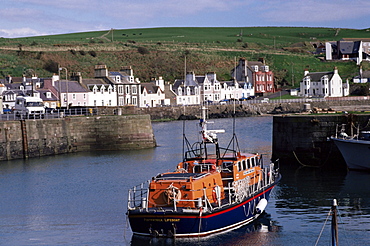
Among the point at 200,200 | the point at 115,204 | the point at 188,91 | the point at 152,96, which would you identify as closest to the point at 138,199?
the point at 115,204

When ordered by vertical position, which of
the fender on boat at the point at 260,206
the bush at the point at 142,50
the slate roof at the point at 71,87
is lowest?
the fender on boat at the point at 260,206

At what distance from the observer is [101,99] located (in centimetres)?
10750

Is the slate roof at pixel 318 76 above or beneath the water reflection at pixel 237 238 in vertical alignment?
above

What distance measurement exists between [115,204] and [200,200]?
1036cm

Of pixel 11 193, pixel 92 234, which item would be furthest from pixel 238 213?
pixel 11 193

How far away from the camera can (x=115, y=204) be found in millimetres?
35688

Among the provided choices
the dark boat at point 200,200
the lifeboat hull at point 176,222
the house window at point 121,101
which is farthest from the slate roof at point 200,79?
the lifeboat hull at point 176,222

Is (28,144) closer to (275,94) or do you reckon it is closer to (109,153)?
(109,153)

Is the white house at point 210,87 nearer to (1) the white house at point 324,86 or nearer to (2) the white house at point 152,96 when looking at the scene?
(2) the white house at point 152,96

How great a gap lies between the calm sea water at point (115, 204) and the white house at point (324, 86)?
86.0 m

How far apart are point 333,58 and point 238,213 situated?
168302mm

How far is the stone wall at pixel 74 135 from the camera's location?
57469 mm

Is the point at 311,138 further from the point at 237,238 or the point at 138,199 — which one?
the point at 237,238

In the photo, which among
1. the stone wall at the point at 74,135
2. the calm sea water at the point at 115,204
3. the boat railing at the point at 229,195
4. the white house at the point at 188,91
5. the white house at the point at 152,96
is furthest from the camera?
the white house at the point at 188,91
